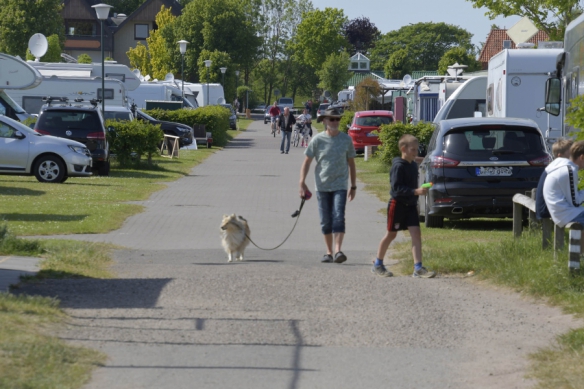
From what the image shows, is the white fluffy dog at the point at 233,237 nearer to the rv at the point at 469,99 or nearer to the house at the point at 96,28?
the rv at the point at 469,99

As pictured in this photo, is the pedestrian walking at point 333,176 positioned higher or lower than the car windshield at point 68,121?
lower

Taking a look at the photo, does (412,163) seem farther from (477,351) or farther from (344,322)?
(477,351)

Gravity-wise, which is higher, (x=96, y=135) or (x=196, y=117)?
(x=196, y=117)

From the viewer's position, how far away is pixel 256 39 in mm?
95938

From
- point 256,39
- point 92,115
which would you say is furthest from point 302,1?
point 92,115

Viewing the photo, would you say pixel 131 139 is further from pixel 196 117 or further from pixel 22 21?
pixel 22 21

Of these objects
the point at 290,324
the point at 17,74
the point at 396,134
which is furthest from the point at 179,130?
the point at 290,324

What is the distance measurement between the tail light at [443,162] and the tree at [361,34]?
→ 124763 mm

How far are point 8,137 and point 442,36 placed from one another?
10792cm

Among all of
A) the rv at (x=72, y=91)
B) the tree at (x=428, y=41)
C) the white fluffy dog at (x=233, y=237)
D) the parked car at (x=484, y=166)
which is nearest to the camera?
the white fluffy dog at (x=233, y=237)

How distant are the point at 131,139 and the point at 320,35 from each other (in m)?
85.0

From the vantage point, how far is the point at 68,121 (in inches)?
994

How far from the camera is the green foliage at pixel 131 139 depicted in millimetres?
27953

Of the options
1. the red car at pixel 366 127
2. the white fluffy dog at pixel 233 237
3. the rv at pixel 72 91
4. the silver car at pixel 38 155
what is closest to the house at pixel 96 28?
the rv at pixel 72 91
